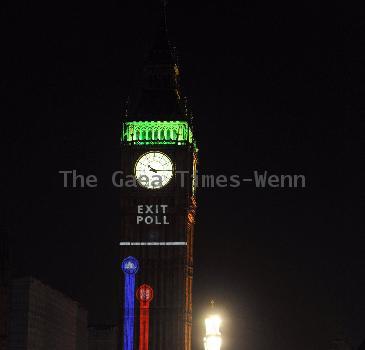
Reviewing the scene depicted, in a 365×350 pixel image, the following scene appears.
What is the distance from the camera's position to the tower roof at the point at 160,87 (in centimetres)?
13400

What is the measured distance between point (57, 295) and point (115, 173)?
150 feet

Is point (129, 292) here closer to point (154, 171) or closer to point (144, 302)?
point (144, 302)

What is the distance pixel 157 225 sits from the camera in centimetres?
13288

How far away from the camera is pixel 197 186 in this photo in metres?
137

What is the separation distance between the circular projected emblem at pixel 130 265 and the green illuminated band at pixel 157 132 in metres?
10.4

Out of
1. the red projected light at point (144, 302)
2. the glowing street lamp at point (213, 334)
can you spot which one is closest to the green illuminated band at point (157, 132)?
the red projected light at point (144, 302)

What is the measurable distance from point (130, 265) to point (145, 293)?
2.83m

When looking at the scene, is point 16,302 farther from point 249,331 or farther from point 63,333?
point 63,333

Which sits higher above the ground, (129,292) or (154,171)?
(154,171)

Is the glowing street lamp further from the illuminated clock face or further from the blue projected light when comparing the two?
the illuminated clock face

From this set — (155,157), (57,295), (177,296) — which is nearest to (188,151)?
(155,157)

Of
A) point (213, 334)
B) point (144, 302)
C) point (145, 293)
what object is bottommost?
point (213, 334)

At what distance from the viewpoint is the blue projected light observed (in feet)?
428

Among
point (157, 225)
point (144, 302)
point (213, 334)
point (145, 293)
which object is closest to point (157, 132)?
point (157, 225)
